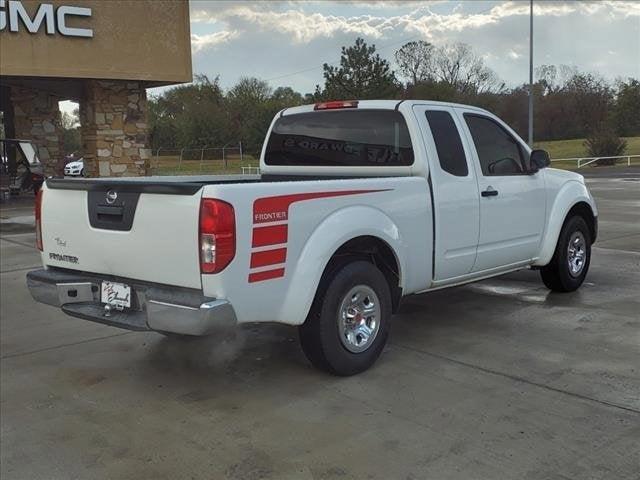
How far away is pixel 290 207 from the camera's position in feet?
13.2

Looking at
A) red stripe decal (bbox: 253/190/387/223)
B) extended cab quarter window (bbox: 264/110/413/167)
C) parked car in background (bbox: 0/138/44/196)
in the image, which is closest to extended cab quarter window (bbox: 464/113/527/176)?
extended cab quarter window (bbox: 264/110/413/167)

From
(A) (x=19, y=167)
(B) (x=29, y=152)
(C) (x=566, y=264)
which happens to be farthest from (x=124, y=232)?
(A) (x=19, y=167)

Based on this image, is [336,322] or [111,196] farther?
[336,322]

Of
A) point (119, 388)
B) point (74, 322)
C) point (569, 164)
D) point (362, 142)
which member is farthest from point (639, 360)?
point (569, 164)

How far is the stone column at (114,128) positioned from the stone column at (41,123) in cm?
469

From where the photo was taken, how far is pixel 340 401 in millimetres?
4148

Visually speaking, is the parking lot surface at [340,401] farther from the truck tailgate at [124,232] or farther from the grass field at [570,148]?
the grass field at [570,148]

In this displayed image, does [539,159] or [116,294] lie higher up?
[539,159]

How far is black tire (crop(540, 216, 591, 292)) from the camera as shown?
260 inches

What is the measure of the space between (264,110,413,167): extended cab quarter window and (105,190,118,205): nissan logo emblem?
208cm

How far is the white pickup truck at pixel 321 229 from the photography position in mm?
3824

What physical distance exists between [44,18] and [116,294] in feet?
44.5

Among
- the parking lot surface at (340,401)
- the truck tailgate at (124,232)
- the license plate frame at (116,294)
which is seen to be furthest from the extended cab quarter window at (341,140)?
the license plate frame at (116,294)

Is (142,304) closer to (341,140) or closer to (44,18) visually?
(341,140)
